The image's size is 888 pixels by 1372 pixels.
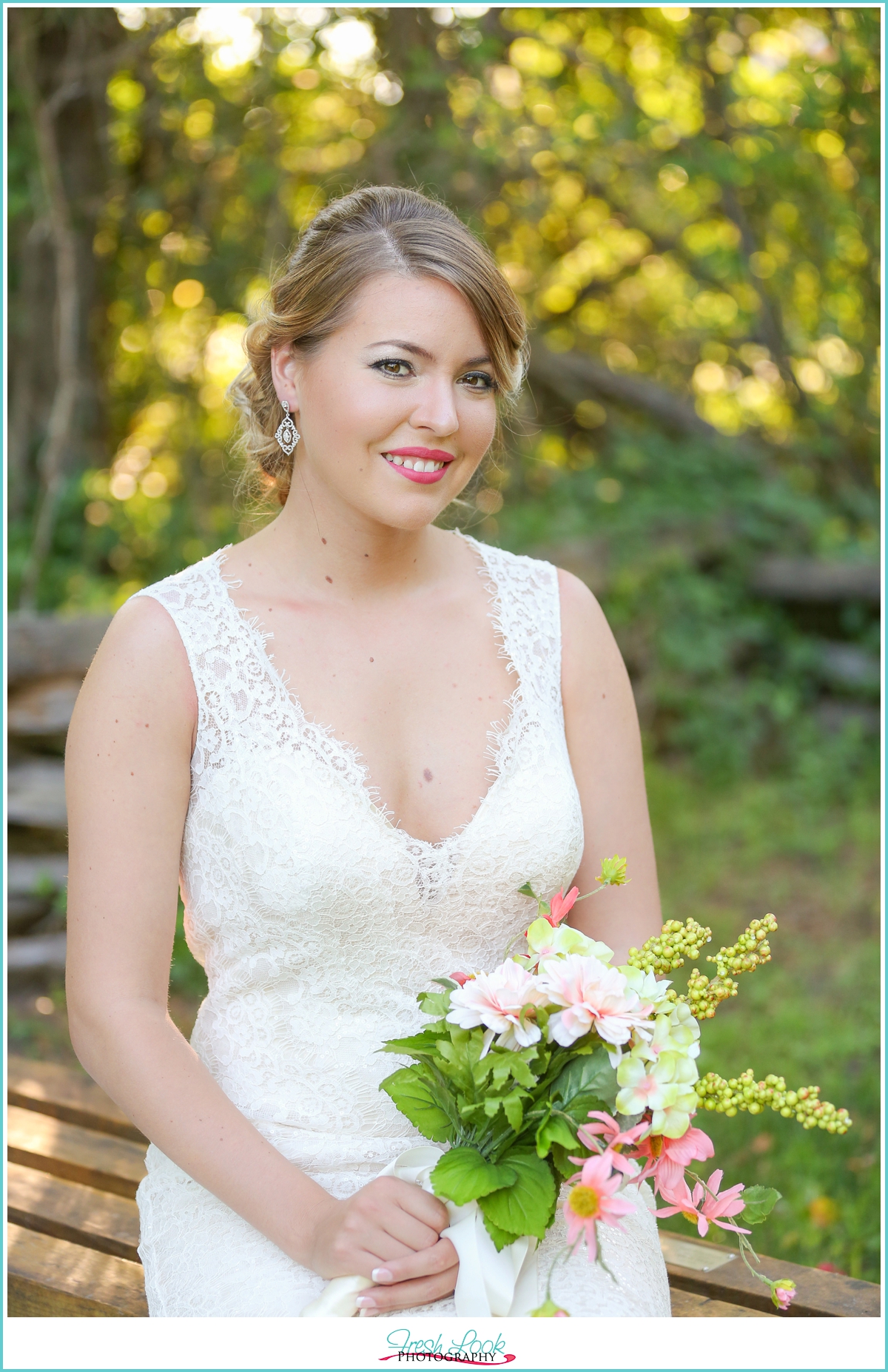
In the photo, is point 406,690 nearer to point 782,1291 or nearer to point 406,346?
point 406,346

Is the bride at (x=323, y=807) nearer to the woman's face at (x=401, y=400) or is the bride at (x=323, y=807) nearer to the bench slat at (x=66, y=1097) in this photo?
the woman's face at (x=401, y=400)

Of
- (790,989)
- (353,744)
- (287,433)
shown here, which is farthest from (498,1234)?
(790,989)

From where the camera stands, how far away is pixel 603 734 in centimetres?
230

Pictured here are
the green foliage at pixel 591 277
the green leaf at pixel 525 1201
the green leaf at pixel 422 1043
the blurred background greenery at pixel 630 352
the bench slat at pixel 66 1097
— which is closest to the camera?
the green leaf at pixel 525 1201

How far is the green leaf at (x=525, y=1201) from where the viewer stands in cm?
158

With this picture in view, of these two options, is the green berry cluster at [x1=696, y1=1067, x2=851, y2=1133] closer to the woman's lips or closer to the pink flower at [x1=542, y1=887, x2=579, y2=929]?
the pink flower at [x1=542, y1=887, x2=579, y2=929]

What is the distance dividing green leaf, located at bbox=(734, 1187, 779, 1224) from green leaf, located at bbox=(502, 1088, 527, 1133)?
1.11 ft

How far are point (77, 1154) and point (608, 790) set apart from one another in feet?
4.60

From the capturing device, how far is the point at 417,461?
2.06 metres

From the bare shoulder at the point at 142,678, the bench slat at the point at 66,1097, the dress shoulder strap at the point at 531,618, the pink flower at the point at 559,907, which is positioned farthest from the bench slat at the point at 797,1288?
the bare shoulder at the point at 142,678

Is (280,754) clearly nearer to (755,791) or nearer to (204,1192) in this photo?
(204,1192)

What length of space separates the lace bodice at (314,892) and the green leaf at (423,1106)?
0.33m

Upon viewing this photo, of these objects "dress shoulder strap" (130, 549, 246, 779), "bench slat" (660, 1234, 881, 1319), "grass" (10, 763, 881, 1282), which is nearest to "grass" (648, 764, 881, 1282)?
"grass" (10, 763, 881, 1282)

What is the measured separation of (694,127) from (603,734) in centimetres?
411
